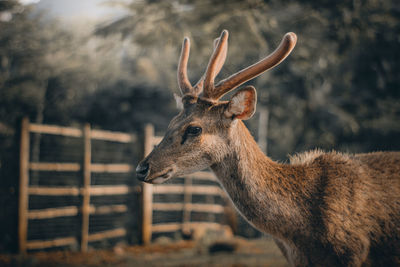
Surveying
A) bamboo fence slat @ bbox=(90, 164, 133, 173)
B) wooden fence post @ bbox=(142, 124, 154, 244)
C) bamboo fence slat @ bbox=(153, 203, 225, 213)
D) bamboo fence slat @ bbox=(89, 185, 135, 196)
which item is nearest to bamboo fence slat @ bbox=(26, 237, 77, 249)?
bamboo fence slat @ bbox=(89, 185, 135, 196)

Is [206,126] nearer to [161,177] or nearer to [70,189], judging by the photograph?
[161,177]

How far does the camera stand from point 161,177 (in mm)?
2637

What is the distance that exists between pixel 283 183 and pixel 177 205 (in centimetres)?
623

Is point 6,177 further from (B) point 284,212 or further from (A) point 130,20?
(B) point 284,212

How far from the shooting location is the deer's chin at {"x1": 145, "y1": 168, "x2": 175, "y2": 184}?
261cm

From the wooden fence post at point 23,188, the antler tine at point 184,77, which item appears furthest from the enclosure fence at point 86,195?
the antler tine at point 184,77

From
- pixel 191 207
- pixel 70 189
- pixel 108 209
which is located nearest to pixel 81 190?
pixel 70 189

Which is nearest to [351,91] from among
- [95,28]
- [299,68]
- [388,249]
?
[299,68]

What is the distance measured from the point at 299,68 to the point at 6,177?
5852 millimetres

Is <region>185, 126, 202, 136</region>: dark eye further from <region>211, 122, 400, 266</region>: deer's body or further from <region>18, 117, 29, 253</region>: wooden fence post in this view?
<region>18, 117, 29, 253</region>: wooden fence post

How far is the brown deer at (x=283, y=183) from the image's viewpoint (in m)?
2.58

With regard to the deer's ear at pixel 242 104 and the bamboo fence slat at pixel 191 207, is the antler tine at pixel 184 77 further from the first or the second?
the bamboo fence slat at pixel 191 207

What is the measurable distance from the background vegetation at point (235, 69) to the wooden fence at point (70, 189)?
0.15 meters

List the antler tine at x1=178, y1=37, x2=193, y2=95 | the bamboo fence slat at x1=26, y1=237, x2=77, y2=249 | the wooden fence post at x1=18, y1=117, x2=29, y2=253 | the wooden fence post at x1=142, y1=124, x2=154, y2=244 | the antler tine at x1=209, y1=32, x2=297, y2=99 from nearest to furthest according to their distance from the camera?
the antler tine at x1=209, y1=32, x2=297, y2=99
the antler tine at x1=178, y1=37, x2=193, y2=95
the wooden fence post at x1=18, y1=117, x2=29, y2=253
the bamboo fence slat at x1=26, y1=237, x2=77, y2=249
the wooden fence post at x1=142, y1=124, x2=154, y2=244
